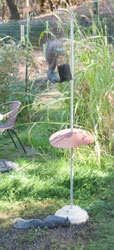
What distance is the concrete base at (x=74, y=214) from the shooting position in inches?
142

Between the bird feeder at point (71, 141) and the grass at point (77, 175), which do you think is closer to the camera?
the grass at point (77, 175)

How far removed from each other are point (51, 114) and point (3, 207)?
8.11 feet

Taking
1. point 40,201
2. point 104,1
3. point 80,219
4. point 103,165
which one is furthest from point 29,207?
point 104,1

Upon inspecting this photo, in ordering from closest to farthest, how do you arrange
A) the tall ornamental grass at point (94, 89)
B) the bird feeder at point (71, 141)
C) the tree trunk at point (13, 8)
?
the bird feeder at point (71, 141) → the tall ornamental grass at point (94, 89) → the tree trunk at point (13, 8)

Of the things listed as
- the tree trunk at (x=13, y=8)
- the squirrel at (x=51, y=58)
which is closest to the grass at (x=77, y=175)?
the squirrel at (x=51, y=58)

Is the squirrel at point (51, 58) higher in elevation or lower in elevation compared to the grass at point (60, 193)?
higher

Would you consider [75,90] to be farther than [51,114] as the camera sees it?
No

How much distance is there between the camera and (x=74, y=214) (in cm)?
365

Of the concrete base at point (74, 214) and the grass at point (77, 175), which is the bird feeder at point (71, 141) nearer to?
the concrete base at point (74, 214)

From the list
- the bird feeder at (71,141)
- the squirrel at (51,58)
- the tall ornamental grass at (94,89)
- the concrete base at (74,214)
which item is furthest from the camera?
the squirrel at (51,58)

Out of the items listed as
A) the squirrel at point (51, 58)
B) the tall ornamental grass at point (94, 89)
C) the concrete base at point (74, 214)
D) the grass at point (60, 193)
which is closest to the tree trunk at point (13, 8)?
the squirrel at point (51, 58)

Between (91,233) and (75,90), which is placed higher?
(75,90)

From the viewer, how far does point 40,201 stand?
4.21 meters

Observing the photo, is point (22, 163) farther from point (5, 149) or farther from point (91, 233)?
point (91, 233)
